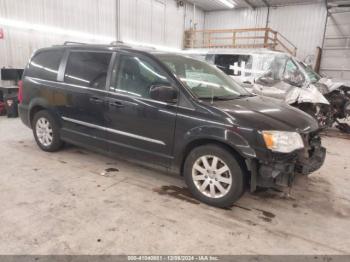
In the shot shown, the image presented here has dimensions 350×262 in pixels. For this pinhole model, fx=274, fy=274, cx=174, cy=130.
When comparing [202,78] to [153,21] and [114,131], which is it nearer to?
[114,131]

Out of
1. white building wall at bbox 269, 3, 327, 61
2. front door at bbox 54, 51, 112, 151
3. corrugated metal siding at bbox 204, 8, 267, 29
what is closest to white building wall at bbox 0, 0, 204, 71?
corrugated metal siding at bbox 204, 8, 267, 29

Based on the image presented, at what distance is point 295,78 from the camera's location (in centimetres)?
647

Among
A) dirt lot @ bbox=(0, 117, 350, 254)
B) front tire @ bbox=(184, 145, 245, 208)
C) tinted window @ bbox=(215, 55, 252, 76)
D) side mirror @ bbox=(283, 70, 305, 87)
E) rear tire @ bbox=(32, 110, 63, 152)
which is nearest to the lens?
dirt lot @ bbox=(0, 117, 350, 254)

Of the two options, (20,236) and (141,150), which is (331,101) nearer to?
(141,150)

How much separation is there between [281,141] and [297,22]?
14.1 meters

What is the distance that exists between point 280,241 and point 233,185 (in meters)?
0.59

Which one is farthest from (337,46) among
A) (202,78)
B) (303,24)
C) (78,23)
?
(202,78)

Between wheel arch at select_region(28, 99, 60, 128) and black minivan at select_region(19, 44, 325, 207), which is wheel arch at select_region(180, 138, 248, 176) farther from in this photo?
wheel arch at select_region(28, 99, 60, 128)

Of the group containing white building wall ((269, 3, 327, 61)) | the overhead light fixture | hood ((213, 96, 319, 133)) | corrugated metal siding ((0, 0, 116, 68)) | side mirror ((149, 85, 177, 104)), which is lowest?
hood ((213, 96, 319, 133))

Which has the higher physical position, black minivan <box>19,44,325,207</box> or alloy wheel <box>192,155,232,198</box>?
black minivan <box>19,44,325,207</box>

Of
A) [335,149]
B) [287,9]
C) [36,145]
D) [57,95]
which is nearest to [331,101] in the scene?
[335,149]

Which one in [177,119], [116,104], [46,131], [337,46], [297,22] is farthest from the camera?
[297,22]

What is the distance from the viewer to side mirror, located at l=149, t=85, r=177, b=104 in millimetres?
2646

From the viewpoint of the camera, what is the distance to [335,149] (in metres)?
4.94
